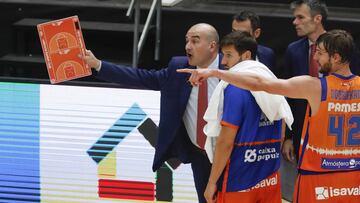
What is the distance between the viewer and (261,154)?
4789 millimetres

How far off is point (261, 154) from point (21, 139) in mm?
2496

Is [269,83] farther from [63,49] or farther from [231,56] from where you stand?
[63,49]

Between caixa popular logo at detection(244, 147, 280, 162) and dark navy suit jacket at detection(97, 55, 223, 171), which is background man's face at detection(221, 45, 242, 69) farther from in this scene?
dark navy suit jacket at detection(97, 55, 223, 171)

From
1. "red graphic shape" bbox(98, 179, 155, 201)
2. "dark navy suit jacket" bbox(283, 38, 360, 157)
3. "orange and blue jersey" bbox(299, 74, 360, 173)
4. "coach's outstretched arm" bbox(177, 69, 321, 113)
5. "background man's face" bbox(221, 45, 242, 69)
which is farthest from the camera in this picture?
"red graphic shape" bbox(98, 179, 155, 201)

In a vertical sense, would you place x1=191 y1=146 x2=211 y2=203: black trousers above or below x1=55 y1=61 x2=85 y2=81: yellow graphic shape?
below

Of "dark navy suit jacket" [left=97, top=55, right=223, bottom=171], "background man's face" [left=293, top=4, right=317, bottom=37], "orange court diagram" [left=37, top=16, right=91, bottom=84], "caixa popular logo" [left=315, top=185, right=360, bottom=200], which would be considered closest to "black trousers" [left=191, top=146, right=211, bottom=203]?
"dark navy suit jacket" [left=97, top=55, right=223, bottom=171]

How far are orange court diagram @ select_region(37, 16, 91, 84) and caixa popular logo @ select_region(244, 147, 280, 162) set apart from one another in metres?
1.40

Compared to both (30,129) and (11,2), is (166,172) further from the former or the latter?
(11,2)

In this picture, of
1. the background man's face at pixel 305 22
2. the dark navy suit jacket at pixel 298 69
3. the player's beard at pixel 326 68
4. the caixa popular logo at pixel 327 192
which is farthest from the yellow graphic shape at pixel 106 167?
the player's beard at pixel 326 68

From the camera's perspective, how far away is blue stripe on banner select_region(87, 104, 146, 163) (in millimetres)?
6422

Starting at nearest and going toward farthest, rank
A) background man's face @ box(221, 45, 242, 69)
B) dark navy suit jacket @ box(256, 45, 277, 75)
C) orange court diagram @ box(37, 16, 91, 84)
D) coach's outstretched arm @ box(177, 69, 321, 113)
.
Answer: coach's outstretched arm @ box(177, 69, 321, 113)
background man's face @ box(221, 45, 242, 69)
orange court diagram @ box(37, 16, 91, 84)
dark navy suit jacket @ box(256, 45, 277, 75)

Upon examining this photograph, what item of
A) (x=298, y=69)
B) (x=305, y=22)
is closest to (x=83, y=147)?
(x=298, y=69)

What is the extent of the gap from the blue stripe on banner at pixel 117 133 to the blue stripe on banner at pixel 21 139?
1.62 feet

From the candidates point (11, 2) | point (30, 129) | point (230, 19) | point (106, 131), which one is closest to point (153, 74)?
point (106, 131)
